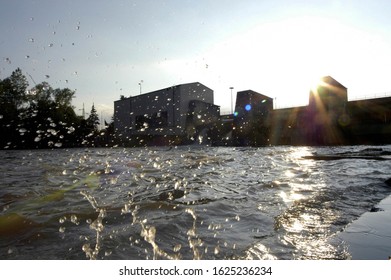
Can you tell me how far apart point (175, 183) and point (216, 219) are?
276cm

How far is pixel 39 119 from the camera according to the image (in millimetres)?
51438

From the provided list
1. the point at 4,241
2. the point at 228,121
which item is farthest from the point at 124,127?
the point at 4,241

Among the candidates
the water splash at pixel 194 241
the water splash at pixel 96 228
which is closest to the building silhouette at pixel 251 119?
the water splash at pixel 96 228

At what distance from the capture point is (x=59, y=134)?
56.8 m

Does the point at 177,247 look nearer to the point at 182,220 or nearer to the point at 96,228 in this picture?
the point at 182,220

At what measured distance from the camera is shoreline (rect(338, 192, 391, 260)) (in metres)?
2.09

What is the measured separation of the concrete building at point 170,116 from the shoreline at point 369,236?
118 ft

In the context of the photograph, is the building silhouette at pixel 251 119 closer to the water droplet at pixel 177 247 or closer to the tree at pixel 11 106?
the tree at pixel 11 106

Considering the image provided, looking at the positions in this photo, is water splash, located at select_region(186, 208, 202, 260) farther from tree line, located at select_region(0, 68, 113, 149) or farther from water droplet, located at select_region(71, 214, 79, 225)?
tree line, located at select_region(0, 68, 113, 149)

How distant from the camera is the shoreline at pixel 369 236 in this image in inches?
82.4

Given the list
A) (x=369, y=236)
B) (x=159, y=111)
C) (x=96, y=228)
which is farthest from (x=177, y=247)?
(x=159, y=111)

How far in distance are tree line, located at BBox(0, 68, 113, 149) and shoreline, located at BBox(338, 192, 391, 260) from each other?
5049cm
